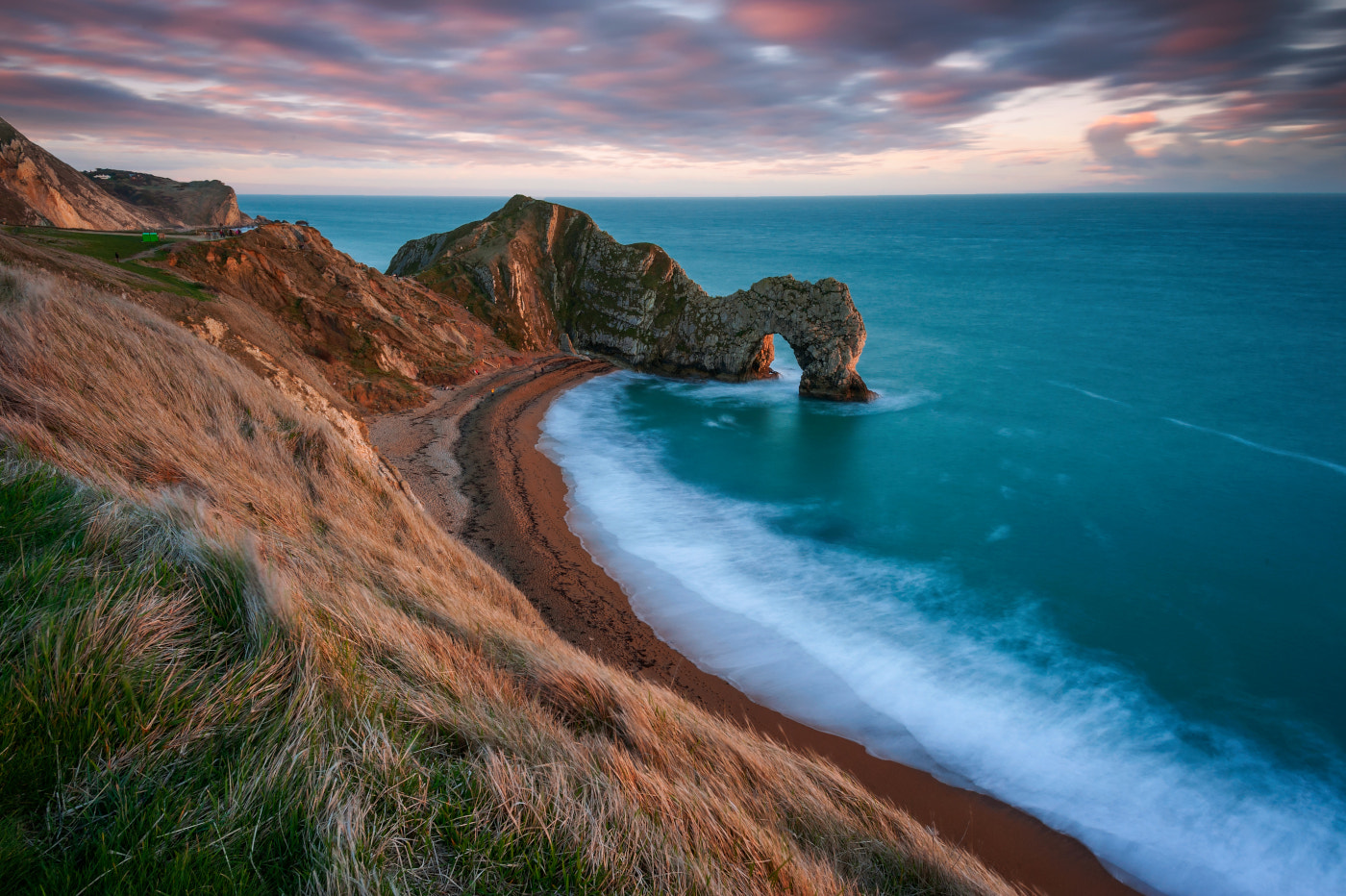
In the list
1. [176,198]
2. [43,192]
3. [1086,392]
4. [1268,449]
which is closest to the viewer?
[1268,449]

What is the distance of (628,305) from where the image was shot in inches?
1767

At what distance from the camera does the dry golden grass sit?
279 cm

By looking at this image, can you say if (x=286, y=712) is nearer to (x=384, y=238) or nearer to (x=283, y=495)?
(x=283, y=495)

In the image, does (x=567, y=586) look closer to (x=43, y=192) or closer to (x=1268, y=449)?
(x=1268, y=449)

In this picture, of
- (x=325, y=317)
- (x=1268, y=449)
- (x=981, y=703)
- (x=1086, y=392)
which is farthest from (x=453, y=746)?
(x=1086, y=392)

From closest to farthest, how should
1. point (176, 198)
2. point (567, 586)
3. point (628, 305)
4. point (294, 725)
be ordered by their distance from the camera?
point (294, 725) < point (567, 586) < point (628, 305) < point (176, 198)

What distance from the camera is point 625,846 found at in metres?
2.98

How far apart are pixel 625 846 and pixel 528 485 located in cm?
2066

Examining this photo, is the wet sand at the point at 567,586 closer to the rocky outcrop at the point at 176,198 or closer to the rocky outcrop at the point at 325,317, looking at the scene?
the rocky outcrop at the point at 325,317

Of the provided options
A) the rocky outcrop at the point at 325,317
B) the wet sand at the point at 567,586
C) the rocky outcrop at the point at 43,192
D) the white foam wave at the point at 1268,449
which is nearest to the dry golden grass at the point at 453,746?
the wet sand at the point at 567,586

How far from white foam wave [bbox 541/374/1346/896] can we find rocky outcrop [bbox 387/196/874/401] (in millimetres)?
19421

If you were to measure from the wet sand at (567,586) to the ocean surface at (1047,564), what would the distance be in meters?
0.59

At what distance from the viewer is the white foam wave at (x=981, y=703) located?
36.4 ft

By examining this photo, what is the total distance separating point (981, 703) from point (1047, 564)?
27.8 feet
